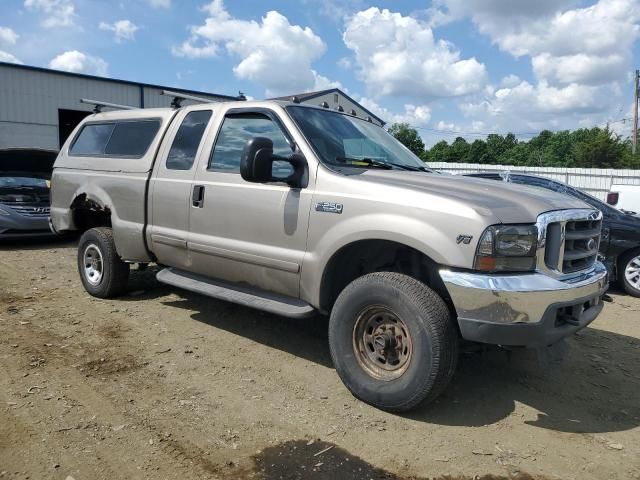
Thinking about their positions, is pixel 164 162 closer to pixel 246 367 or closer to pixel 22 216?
pixel 246 367

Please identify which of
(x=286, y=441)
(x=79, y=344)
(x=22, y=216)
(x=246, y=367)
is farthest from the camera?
(x=22, y=216)

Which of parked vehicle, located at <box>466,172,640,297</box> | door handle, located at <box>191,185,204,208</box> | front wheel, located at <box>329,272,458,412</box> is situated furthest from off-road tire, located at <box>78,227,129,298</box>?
parked vehicle, located at <box>466,172,640,297</box>

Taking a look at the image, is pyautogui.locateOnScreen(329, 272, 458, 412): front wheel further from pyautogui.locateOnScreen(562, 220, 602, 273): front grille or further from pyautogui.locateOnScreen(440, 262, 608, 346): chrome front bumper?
pyautogui.locateOnScreen(562, 220, 602, 273): front grille

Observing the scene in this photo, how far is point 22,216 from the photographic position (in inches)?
372

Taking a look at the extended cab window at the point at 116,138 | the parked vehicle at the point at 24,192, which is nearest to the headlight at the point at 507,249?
the extended cab window at the point at 116,138

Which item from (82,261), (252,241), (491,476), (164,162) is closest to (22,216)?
(82,261)

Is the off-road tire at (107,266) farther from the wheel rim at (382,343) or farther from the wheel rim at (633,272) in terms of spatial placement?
the wheel rim at (633,272)

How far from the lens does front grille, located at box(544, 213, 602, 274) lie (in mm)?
3430

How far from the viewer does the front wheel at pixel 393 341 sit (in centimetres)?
336

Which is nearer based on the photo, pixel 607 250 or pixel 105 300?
pixel 105 300

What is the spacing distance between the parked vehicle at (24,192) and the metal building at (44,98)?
8.68 m

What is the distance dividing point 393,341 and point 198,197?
7.26ft

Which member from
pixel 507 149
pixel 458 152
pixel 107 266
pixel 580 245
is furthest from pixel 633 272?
pixel 507 149

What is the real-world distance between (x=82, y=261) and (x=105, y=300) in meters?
0.60
